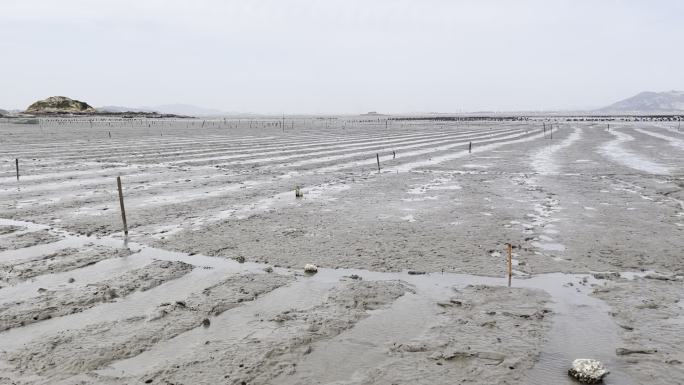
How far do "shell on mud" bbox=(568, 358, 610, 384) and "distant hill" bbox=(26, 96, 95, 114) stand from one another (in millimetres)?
191929

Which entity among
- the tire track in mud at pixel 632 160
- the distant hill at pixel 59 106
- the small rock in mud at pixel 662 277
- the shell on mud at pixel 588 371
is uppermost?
the distant hill at pixel 59 106

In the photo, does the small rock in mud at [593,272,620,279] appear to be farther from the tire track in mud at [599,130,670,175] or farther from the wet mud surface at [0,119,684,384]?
the tire track in mud at [599,130,670,175]

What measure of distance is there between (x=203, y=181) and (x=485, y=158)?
1610 centimetres

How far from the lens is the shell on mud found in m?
4.74

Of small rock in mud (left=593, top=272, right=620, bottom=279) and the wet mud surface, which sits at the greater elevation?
the wet mud surface

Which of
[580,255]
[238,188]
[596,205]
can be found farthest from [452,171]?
[580,255]

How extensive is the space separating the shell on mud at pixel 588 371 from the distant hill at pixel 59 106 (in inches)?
7556

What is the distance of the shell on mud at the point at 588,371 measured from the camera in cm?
474

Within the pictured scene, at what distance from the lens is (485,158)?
89.8ft

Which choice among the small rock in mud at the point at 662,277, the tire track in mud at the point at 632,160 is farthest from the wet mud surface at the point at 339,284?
the tire track in mud at the point at 632,160

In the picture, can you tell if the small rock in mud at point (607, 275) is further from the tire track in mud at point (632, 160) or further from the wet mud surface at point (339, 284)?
the tire track in mud at point (632, 160)

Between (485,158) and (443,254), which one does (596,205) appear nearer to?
(443,254)

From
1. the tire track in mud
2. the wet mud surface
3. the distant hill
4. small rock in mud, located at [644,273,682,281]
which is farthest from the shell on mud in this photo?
the distant hill

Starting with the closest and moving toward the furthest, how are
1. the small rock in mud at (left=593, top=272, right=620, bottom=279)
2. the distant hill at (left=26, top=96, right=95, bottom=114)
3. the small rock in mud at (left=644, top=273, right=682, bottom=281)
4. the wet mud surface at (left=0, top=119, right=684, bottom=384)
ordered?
the wet mud surface at (left=0, top=119, right=684, bottom=384), the small rock in mud at (left=644, top=273, right=682, bottom=281), the small rock in mud at (left=593, top=272, right=620, bottom=279), the distant hill at (left=26, top=96, right=95, bottom=114)
